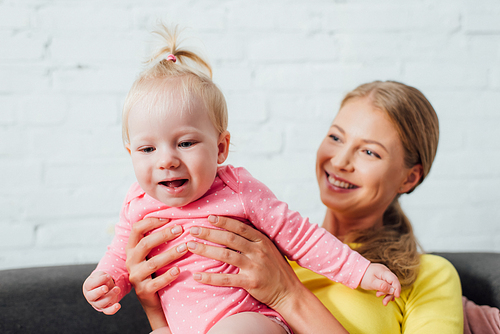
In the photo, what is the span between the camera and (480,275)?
1408mm

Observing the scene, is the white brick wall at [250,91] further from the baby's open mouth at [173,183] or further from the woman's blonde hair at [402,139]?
the baby's open mouth at [173,183]

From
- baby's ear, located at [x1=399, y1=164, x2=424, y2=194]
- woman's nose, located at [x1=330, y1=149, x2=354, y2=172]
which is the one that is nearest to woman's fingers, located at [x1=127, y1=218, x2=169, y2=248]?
woman's nose, located at [x1=330, y1=149, x2=354, y2=172]

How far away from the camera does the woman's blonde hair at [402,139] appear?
48.9 inches

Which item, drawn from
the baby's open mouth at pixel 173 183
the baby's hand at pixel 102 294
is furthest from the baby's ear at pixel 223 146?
the baby's hand at pixel 102 294

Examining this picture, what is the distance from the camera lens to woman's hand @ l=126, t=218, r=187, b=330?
0.96m

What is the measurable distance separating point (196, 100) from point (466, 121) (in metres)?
1.52

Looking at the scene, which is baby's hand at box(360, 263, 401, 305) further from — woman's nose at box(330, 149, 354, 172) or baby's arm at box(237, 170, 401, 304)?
woman's nose at box(330, 149, 354, 172)

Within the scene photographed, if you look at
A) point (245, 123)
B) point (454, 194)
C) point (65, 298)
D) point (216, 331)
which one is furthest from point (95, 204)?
point (454, 194)

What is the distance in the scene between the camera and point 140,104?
917mm

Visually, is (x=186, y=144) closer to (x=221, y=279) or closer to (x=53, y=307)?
(x=221, y=279)

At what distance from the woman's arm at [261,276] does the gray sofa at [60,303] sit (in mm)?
567

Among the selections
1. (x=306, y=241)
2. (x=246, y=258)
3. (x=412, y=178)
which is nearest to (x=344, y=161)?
(x=412, y=178)

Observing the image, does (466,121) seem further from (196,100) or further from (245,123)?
(196,100)

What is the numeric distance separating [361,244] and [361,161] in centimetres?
27
